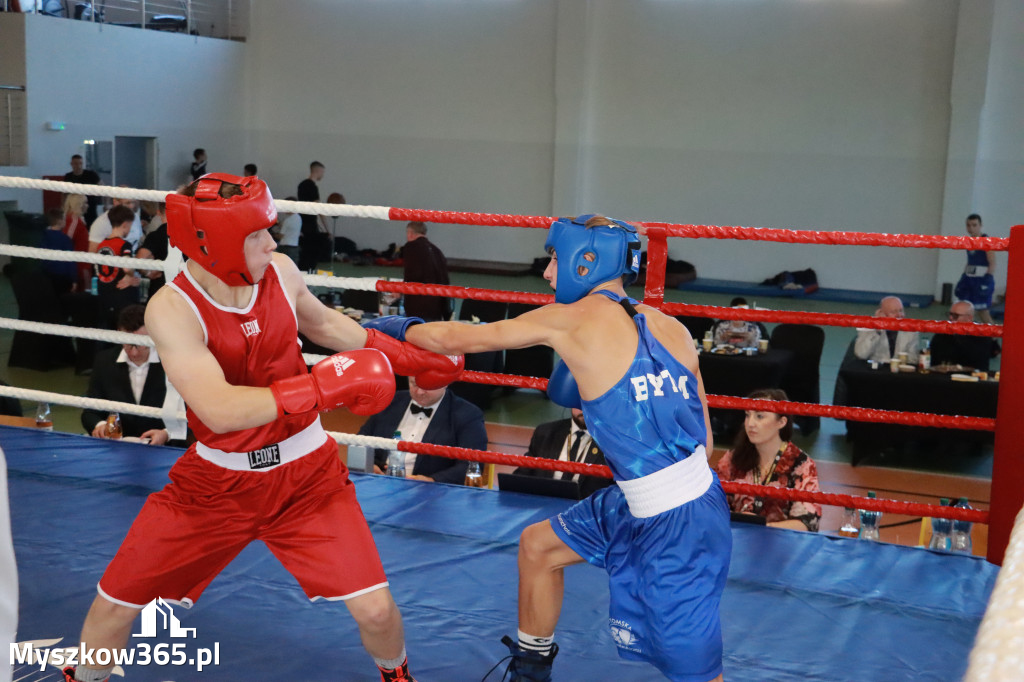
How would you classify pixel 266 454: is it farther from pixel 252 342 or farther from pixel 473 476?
pixel 473 476

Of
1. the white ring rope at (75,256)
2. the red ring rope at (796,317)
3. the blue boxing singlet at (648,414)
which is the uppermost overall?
the white ring rope at (75,256)

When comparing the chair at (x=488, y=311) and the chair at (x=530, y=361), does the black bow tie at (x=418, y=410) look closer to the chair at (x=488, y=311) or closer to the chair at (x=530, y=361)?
the chair at (x=530, y=361)

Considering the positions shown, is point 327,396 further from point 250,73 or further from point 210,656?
point 250,73

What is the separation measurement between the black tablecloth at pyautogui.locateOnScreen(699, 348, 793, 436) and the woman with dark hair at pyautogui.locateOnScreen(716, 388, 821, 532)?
267 centimetres

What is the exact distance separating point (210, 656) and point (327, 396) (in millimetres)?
909

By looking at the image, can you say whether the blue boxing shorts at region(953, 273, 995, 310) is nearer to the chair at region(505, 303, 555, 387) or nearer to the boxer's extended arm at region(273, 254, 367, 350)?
the chair at region(505, 303, 555, 387)

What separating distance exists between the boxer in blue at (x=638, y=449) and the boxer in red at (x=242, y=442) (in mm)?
443

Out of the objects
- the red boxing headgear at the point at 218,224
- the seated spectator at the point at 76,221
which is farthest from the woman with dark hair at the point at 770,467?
the seated spectator at the point at 76,221

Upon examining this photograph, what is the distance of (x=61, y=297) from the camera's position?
894 centimetres

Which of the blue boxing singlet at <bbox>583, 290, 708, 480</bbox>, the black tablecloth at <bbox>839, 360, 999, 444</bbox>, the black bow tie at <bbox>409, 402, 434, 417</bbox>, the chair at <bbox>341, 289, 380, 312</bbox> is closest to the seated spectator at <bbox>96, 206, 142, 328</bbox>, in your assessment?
the chair at <bbox>341, 289, 380, 312</bbox>

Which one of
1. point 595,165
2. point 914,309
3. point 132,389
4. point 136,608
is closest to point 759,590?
point 136,608

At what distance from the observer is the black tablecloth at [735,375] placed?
7.18 meters

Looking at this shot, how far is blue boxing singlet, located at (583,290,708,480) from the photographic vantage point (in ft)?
7.06

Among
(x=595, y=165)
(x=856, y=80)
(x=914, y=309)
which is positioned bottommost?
(x=914, y=309)
